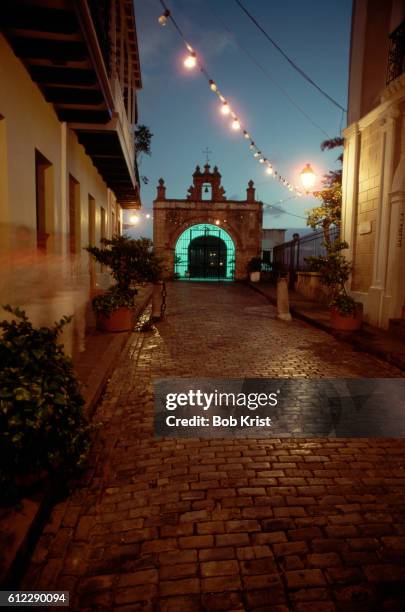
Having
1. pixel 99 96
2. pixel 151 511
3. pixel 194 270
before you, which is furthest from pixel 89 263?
pixel 194 270

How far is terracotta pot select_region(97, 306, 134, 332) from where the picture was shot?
8.09 m

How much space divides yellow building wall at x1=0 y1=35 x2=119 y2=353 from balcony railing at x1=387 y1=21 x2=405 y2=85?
305 inches

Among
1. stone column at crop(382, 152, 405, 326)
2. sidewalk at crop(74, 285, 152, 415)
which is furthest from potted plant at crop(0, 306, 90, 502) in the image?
stone column at crop(382, 152, 405, 326)

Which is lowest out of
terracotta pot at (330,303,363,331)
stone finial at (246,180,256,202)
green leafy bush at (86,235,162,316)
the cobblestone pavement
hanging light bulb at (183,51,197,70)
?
the cobblestone pavement

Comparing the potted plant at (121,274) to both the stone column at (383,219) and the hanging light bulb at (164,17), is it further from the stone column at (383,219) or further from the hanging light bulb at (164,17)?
the stone column at (383,219)

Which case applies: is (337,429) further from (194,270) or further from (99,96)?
(194,270)

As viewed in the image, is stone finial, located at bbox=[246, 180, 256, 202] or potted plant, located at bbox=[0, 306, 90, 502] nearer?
potted plant, located at bbox=[0, 306, 90, 502]

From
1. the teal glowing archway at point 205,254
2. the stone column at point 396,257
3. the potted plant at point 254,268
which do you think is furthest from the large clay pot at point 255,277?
the stone column at point 396,257

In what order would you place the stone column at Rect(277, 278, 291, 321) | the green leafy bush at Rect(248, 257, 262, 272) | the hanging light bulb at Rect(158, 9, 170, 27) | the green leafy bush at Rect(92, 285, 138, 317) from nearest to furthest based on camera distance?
the green leafy bush at Rect(92, 285, 138, 317), the hanging light bulb at Rect(158, 9, 170, 27), the stone column at Rect(277, 278, 291, 321), the green leafy bush at Rect(248, 257, 262, 272)

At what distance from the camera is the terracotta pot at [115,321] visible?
8094 mm

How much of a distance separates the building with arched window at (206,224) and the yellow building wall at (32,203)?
892 inches

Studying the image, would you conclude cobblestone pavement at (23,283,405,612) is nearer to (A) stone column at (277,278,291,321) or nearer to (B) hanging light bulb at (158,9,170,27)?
(A) stone column at (277,278,291,321)

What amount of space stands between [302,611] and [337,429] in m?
2.28

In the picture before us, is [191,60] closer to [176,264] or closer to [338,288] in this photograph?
[338,288]
